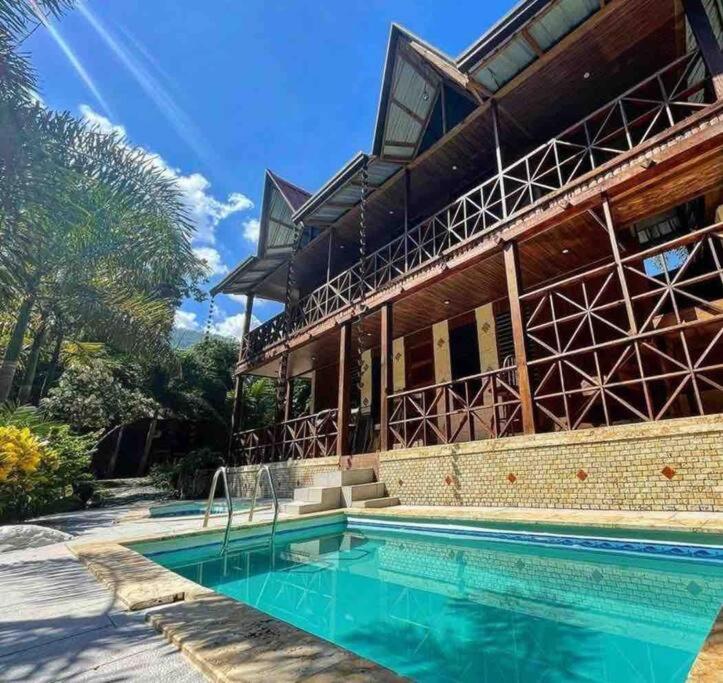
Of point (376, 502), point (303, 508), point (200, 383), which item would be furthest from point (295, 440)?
point (200, 383)

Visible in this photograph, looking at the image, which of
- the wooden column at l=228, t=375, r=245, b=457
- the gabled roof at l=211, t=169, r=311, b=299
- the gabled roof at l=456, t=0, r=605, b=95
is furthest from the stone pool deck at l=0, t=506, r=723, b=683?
the gabled roof at l=211, t=169, r=311, b=299

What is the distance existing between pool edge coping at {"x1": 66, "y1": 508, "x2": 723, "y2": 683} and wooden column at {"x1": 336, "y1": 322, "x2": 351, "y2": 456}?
4.93 metres

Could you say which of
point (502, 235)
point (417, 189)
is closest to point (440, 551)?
point (502, 235)

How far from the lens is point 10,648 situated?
2082 millimetres

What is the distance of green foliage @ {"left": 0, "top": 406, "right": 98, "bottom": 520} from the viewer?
692 cm

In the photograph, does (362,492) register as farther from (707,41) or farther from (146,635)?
(707,41)

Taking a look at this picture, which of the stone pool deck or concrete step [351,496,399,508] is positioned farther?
concrete step [351,496,399,508]

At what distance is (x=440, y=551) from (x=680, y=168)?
255 inches

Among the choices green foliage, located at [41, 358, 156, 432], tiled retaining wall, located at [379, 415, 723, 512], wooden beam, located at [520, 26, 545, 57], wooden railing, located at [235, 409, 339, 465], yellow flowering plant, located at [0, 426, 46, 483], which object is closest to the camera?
tiled retaining wall, located at [379, 415, 723, 512]

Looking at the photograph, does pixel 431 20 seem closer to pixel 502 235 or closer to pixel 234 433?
pixel 502 235

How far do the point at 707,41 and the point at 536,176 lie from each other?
2810 mm

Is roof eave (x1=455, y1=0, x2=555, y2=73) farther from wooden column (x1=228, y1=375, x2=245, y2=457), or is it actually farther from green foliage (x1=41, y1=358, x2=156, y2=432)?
green foliage (x1=41, y1=358, x2=156, y2=432)

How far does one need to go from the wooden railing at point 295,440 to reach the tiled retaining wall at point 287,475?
1.59ft

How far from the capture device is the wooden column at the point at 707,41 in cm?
570
